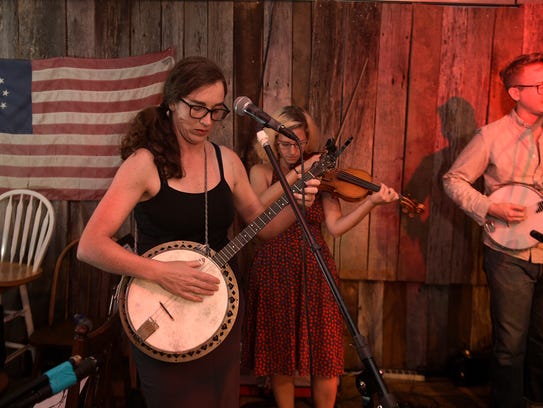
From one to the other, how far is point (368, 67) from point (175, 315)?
2082mm

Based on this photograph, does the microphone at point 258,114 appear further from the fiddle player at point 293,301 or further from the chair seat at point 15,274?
the chair seat at point 15,274

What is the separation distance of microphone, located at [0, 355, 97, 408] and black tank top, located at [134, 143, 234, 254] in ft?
2.90

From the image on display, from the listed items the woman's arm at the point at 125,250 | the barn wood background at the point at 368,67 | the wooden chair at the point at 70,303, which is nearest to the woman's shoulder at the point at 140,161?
the woman's arm at the point at 125,250

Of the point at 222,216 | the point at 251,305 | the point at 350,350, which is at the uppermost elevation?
the point at 222,216

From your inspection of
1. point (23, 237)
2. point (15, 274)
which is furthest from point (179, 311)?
point (23, 237)

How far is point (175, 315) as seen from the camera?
5.58ft

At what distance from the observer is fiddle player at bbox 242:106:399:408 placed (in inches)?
A: 97.5

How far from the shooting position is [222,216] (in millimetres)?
1806

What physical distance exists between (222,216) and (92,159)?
1.78m

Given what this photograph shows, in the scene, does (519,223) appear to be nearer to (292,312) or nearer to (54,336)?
(292,312)

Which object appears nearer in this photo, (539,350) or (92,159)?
(539,350)

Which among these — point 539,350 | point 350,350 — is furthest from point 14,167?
point 539,350

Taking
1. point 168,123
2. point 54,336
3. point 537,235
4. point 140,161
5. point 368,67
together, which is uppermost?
point 368,67

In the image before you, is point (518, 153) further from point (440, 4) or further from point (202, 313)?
point (202, 313)
